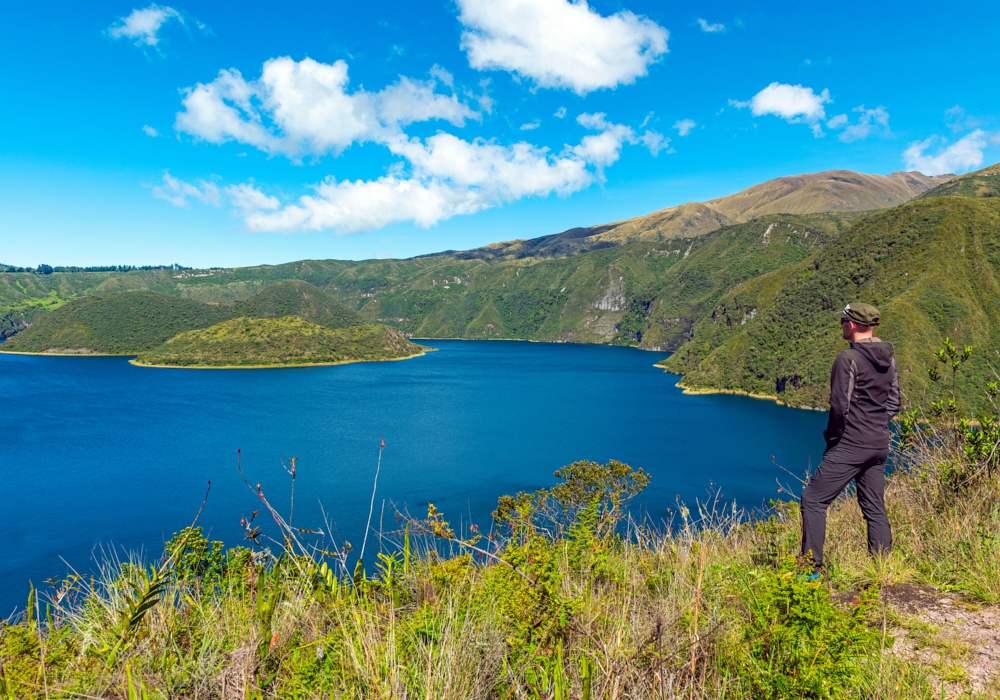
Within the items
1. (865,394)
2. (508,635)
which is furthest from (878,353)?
(508,635)

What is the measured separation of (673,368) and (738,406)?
158 ft

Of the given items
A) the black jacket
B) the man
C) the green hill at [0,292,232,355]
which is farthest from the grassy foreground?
the green hill at [0,292,232,355]

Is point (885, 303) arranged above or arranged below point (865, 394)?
below

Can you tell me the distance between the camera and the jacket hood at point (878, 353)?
4527 millimetres

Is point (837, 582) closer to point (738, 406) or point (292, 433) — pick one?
point (292, 433)

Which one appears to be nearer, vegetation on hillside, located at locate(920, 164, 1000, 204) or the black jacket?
the black jacket

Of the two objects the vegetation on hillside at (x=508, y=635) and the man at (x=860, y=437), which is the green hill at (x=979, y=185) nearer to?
the man at (x=860, y=437)

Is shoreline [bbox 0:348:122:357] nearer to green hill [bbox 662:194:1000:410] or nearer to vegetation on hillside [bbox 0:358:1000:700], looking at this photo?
green hill [bbox 662:194:1000:410]

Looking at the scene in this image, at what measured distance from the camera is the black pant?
441cm

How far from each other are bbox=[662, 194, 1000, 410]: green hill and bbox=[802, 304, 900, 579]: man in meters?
92.0

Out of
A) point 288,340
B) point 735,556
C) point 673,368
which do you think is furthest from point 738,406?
point 288,340

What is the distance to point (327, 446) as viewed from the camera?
220 feet

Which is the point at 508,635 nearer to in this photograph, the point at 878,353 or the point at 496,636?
the point at 496,636

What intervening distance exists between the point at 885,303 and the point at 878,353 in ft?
415
